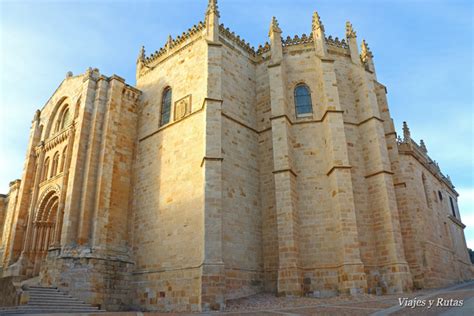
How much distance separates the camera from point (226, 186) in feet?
44.4

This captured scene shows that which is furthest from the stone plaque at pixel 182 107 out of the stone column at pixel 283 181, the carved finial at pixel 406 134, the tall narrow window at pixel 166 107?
the carved finial at pixel 406 134

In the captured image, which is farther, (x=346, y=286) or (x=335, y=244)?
(x=335, y=244)

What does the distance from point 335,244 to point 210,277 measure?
4.91 m

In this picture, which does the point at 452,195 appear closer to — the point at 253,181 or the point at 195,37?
the point at 253,181

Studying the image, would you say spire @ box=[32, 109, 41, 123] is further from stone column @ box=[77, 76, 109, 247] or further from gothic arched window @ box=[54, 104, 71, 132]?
stone column @ box=[77, 76, 109, 247]

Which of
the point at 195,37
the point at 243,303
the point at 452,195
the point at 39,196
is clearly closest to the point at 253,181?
the point at 243,303

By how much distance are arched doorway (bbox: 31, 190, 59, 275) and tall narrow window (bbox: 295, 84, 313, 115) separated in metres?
11.9

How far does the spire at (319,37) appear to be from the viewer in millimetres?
16486

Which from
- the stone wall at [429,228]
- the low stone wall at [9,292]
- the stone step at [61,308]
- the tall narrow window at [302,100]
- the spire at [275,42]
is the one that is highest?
the spire at [275,42]

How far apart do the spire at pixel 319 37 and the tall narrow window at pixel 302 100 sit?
166 cm

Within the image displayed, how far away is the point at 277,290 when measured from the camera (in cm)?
1270

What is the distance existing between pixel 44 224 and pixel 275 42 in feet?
45.8

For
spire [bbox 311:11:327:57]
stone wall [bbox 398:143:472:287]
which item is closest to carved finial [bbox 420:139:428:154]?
stone wall [bbox 398:143:472:287]

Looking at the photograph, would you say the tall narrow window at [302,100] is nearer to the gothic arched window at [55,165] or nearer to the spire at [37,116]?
the gothic arched window at [55,165]
